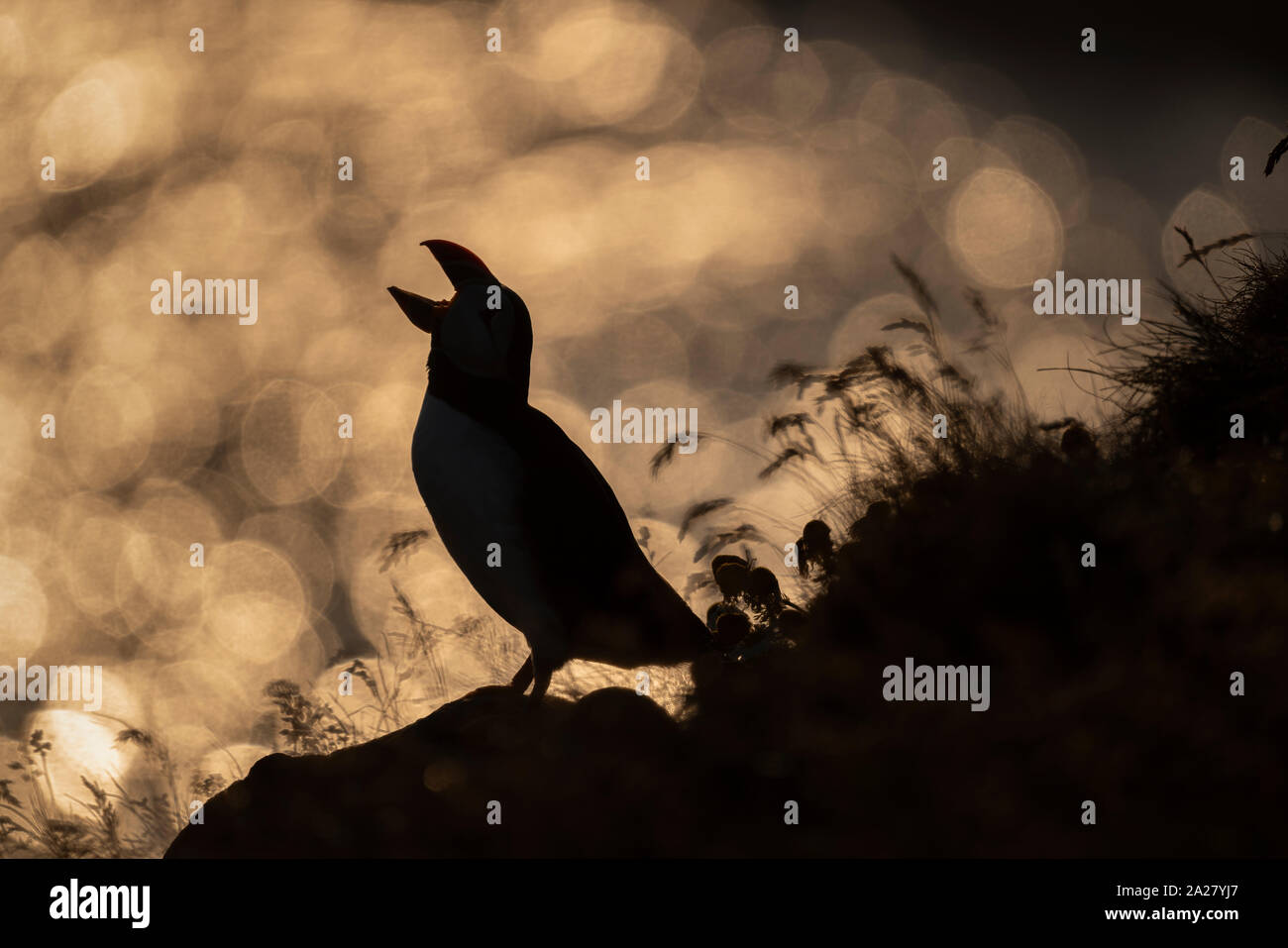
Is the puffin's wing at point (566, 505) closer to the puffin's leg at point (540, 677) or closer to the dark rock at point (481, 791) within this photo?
the puffin's leg at point (540, 677)

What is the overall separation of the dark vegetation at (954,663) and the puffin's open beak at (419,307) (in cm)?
141

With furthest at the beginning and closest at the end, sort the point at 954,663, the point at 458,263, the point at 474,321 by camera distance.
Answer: the point at 458,263
the point at 474,321
the point at 954,663

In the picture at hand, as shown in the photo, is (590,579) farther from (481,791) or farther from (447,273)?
(447,273)

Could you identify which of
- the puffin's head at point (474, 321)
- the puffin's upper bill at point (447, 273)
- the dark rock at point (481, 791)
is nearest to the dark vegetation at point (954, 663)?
the dark rock at point (481, 791)

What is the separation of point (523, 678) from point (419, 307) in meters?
1.64

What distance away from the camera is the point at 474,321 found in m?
4.46

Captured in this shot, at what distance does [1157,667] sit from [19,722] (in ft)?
14.3

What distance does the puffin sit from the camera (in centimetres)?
447

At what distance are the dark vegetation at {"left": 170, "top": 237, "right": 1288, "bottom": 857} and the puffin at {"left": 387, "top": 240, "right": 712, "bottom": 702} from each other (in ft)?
0.95

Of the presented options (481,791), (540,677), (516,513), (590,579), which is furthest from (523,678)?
(481,791)
